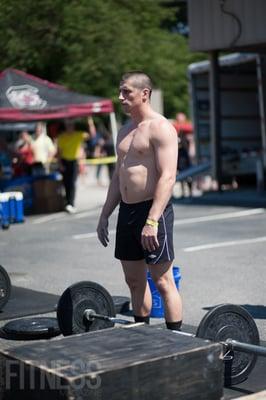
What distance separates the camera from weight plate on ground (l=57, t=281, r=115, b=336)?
241 inches

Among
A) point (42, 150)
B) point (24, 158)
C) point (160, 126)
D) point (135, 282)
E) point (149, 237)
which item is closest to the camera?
point (149, 237)

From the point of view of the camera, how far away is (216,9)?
660 inches

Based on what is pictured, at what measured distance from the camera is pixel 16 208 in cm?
1485

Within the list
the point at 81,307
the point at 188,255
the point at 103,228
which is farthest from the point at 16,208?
the point at 103,228

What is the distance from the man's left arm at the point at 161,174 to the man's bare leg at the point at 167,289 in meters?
0.20

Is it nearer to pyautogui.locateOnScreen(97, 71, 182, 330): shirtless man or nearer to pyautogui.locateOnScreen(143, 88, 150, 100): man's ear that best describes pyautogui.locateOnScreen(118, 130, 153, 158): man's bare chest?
pyautogui.locateOnScreen(97, 71, 182, 330): shirtless man

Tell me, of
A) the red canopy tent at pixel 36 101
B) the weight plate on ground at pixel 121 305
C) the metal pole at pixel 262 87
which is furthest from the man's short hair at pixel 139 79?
the metal pole at pixel 262 87

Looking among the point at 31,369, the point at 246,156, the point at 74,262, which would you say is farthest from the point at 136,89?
→ the point at 246,156

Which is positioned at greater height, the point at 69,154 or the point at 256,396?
the point at 69,154

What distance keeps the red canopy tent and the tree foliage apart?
560 millimetres

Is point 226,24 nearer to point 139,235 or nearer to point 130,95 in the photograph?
point 130,95

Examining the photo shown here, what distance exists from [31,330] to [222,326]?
175cm

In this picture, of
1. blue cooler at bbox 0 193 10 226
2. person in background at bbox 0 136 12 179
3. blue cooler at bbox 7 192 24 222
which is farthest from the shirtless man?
person in background at bbox 0 136 12 179

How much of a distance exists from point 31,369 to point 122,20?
665 inches
